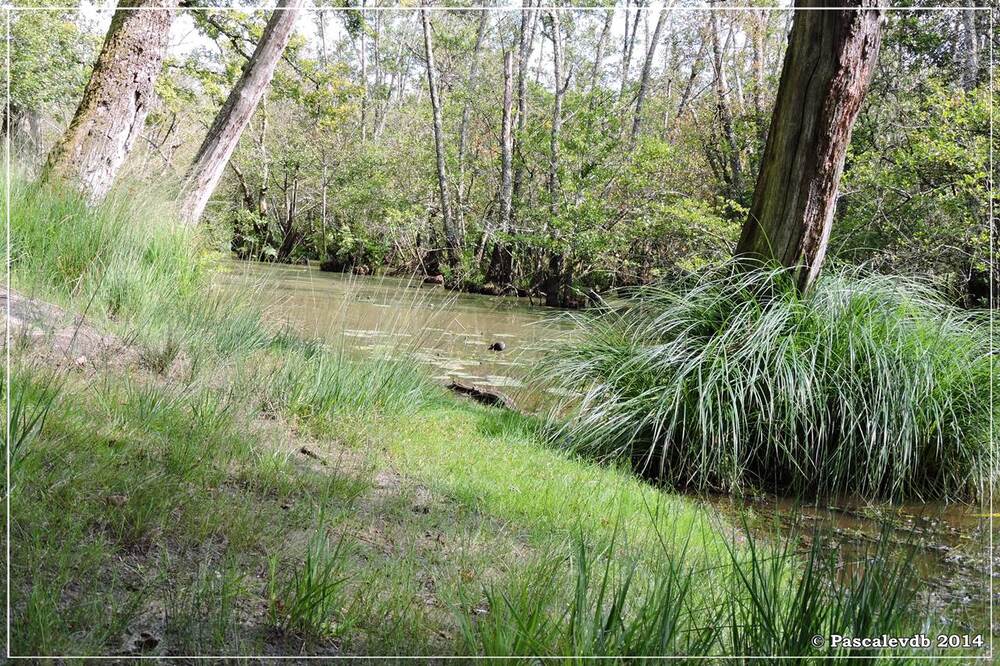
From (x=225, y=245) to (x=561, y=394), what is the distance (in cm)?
520

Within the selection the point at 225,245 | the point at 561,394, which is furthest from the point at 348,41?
the point at 561,394

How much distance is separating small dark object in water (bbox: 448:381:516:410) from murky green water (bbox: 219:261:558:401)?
190 mm

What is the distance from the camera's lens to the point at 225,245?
839 cm

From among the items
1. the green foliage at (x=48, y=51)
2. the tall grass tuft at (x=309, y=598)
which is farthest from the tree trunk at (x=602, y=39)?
the tall grass tuft at (x=309, y=598)

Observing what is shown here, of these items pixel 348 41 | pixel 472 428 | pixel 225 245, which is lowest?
pixel 472 428

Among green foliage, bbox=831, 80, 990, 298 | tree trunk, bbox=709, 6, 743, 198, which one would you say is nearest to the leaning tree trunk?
green foliage, bbox=831, 80, 990, 298

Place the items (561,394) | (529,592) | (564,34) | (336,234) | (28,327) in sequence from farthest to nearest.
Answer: (564,34) → (336,234) → (561,394) → (28,327) → (529,592)

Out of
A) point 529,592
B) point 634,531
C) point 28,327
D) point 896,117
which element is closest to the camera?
point 529,592

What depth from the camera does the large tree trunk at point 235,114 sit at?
6.93 m

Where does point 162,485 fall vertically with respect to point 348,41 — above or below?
below

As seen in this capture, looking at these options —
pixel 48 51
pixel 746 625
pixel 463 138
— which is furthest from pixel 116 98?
pixel 48 51

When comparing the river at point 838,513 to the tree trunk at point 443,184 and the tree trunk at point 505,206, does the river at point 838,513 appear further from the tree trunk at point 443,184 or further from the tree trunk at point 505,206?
the tree trunk at point 505,206

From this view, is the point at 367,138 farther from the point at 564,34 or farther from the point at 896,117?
the point at 896,117

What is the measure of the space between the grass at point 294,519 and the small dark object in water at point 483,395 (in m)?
1.36
